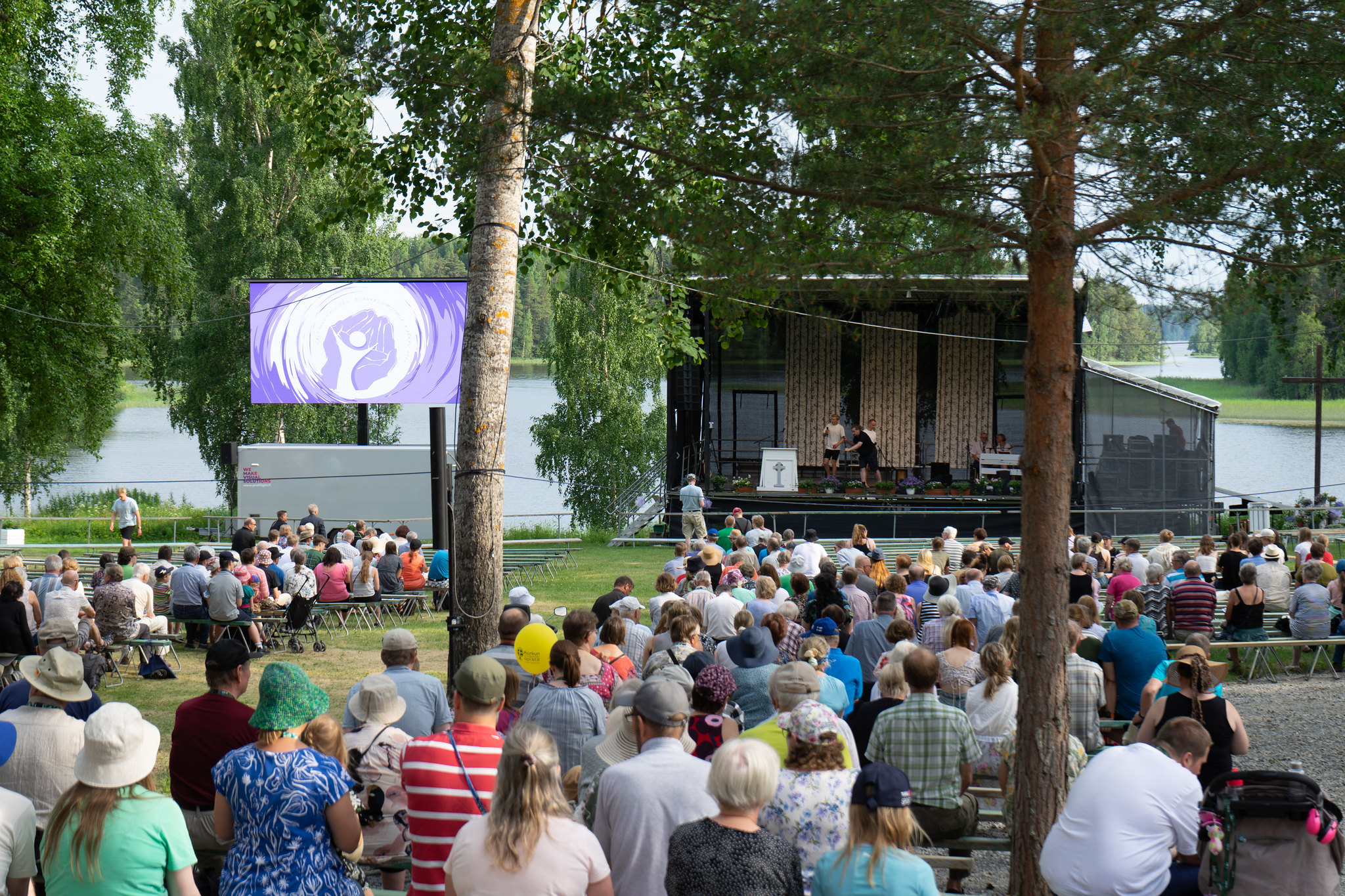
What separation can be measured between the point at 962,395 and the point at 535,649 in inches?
851

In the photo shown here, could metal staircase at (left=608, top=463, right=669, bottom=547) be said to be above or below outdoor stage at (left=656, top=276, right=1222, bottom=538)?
below

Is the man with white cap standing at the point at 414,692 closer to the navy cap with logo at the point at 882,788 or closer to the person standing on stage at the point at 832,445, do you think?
the navy cap with logo at the point at 882,788

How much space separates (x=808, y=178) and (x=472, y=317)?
3.10 metres

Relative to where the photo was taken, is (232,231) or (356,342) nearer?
(356,342)

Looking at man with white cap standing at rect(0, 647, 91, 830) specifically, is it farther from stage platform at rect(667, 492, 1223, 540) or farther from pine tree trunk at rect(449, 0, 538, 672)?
stage platform at rect(667, 492, 1223, 540)

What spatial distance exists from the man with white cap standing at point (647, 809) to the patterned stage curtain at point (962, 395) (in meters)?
22.9

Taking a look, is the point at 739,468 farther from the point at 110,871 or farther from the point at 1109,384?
the point at 110,871

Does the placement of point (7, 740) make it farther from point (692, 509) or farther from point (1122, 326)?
point (692, 509)

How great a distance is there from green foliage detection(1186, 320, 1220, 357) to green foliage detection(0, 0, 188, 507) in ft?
61.0

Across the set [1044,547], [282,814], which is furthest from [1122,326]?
[282,814]

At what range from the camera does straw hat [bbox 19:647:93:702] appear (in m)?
4.18

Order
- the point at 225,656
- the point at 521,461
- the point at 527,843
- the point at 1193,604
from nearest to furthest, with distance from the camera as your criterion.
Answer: the point at 527,843, the point at 225,656, the point at 1193,604, the point at 521,461

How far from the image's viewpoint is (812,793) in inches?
144

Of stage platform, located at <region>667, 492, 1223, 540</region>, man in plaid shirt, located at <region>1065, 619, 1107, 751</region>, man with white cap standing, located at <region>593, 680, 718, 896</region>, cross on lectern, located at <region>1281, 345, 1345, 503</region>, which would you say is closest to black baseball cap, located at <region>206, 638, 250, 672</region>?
man with white cap standing, located at <region>593, 680, 718, 896</region>
